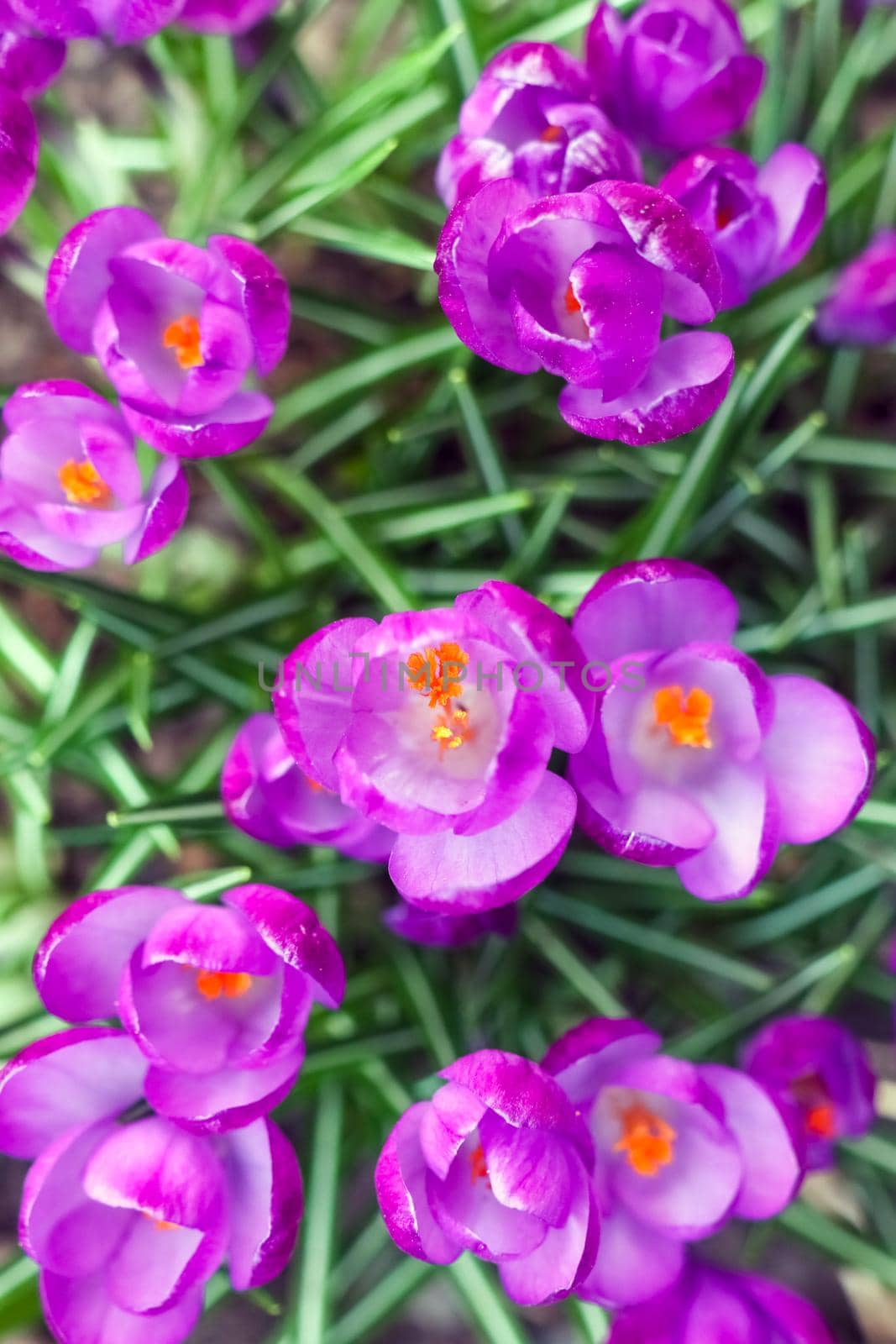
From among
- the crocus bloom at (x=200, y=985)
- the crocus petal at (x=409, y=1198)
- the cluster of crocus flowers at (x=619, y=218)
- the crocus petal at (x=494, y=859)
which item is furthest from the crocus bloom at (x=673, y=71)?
the crocus petal at (x=409, y=1198)

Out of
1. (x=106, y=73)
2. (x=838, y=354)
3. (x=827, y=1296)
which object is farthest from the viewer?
(x=106, y=73)

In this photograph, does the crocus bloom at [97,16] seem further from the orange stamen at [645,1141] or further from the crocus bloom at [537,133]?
the orange stamen at [645,1141]

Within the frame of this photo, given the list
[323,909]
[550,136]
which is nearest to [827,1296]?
[323,909]

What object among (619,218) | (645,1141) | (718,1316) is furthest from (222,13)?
(718,1316)

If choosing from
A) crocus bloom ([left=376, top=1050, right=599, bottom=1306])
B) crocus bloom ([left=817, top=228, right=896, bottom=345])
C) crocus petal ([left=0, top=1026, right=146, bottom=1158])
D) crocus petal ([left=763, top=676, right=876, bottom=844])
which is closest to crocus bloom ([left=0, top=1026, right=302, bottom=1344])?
crocus petal ([left=0, top=1026, right=146, bottom=1158])

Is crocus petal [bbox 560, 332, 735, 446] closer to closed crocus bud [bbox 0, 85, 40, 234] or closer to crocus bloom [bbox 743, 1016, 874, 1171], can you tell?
closed crocus bud [bbox 0, 85, 40, 234]

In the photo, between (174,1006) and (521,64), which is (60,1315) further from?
(521,64)

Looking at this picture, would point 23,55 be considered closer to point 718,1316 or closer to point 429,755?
point 429,755
